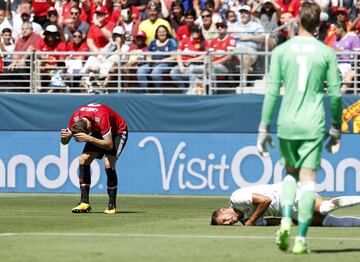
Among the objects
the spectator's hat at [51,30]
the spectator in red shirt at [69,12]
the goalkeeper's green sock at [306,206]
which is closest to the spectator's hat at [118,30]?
the spectator's hat at [51,30]

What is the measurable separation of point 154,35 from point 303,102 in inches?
602

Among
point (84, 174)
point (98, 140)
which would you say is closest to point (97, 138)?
point (98, 140)

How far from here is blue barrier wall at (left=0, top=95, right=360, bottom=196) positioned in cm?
2323

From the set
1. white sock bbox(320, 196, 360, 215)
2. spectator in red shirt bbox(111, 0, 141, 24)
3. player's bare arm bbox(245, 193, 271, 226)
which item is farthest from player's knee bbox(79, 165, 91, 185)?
spectator in red shirt bbox(111, 0, 141, 24)

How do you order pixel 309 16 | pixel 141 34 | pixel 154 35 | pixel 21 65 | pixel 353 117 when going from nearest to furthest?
pixel 309 16, pixel 353 117, pixel 21 65, pixel 141 34, pixel 154 35

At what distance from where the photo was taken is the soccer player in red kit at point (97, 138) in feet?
57.1

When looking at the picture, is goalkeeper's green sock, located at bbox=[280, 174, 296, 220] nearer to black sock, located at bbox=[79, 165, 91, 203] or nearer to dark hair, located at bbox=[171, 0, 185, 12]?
black sock, located at bbox=[79, 165, 91, 203]

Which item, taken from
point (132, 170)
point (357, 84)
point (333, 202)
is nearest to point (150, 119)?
point (132, 170)

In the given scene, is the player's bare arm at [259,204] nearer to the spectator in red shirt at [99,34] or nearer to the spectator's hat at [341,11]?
the spectator's hat at [341,11]

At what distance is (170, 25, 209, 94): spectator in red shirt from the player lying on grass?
9231mm

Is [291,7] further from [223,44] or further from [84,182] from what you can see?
[84,182]

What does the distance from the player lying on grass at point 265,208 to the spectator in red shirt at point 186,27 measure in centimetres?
1132

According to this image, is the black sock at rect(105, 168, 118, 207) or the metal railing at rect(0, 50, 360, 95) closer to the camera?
the black sock at rect(105, 168, 118, 207)

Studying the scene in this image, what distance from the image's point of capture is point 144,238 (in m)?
12.6
